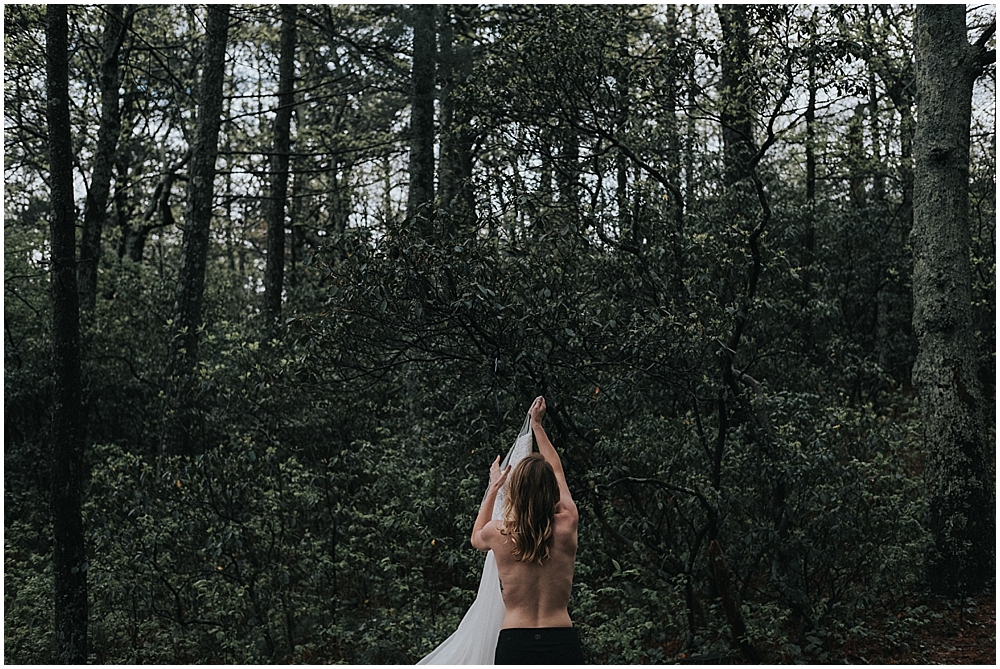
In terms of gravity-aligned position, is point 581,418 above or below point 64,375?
below

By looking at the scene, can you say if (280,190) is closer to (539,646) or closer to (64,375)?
(64,375)

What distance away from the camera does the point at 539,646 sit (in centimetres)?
409

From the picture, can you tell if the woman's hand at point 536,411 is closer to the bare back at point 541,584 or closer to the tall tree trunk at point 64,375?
the bare back at point 541,584

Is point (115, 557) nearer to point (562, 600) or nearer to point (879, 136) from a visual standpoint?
point (562, 600)

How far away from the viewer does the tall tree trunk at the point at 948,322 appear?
761 centimetres

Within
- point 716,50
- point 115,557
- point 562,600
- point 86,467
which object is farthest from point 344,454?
point 86,467

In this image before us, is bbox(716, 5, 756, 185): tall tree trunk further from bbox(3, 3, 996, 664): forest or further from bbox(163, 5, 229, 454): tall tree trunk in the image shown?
bbox(163, 5, 229, 454): tall tree trunk

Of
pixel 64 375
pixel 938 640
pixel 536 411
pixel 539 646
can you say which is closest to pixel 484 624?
pixel 539 646

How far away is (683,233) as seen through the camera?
7.49 meters

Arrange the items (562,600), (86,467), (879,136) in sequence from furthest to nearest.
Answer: (879,136)
(86,467)
(562,600)

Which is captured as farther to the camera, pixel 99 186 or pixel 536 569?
pixel 99 186

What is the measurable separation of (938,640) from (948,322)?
2844mm

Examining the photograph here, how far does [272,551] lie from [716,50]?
6.21m

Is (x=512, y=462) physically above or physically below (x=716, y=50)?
below
